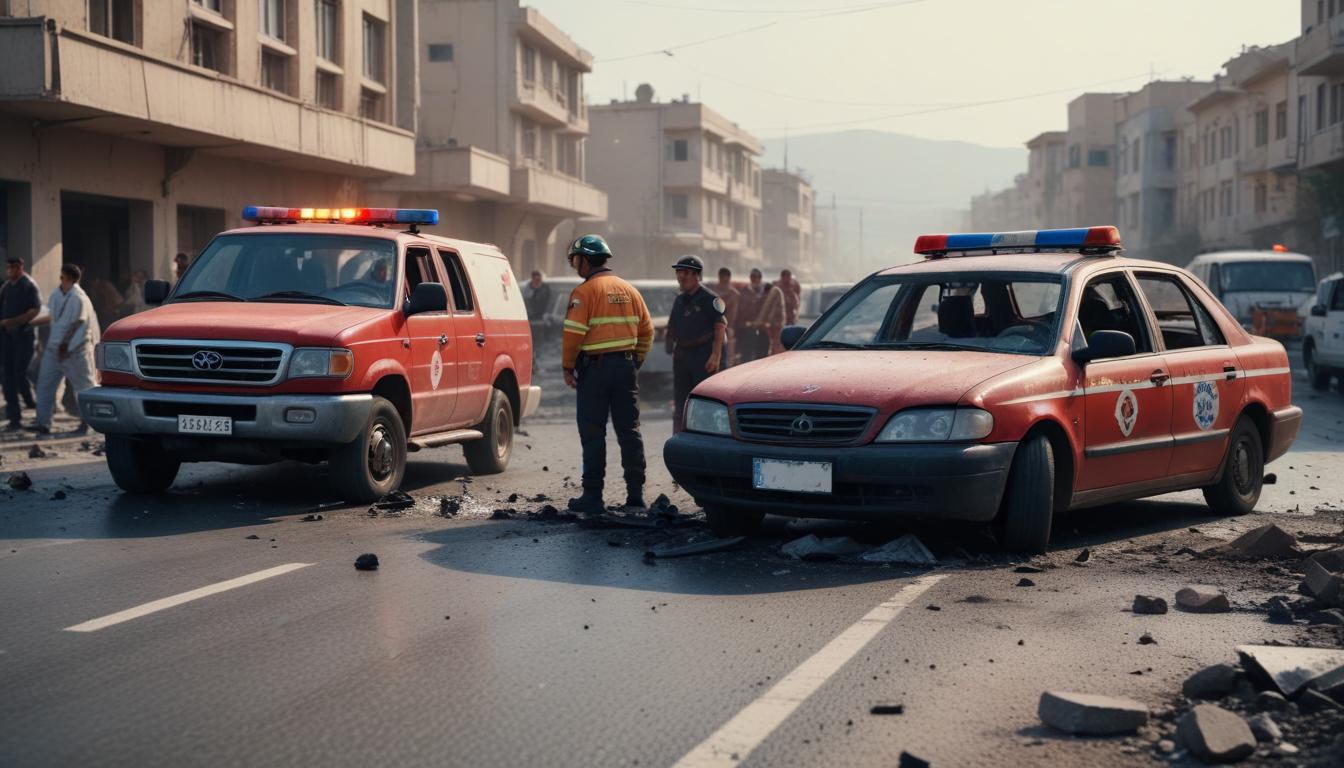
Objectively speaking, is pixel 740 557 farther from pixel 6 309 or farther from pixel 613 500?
pixel 6 309

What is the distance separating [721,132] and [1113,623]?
77471 millimetres

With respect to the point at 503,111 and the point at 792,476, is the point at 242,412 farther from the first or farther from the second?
the point at 503,111

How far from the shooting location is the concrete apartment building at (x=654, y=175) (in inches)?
3056

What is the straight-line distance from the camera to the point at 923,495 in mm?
7188

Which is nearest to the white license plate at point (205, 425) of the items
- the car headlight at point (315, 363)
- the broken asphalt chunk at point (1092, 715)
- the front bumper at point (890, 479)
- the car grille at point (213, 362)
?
the car grille at point (213, 362)

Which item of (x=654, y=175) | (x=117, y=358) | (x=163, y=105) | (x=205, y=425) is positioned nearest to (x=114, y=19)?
(x=163, y=105)

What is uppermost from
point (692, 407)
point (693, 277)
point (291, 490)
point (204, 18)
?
point (204, 18)

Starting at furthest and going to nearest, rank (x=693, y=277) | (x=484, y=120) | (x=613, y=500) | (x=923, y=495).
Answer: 1. (x=484, y=120)
2. (x=693, y=277)
3. (x=613, y=500)
4. (x=923, y=495)

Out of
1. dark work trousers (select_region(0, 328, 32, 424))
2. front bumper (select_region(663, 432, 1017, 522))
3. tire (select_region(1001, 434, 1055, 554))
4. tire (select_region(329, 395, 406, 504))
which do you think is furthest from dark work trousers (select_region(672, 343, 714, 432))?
dark work trousers (select_region(0, 328, 32, 424))

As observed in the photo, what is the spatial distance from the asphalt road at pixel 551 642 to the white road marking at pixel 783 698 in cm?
1

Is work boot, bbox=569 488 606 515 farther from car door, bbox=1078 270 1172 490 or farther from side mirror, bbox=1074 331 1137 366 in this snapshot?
side mirror, bbox=1074 331 1137 366

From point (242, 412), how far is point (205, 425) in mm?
259

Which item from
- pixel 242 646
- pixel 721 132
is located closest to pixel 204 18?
pixel 242 646

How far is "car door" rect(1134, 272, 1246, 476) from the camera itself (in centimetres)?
885
